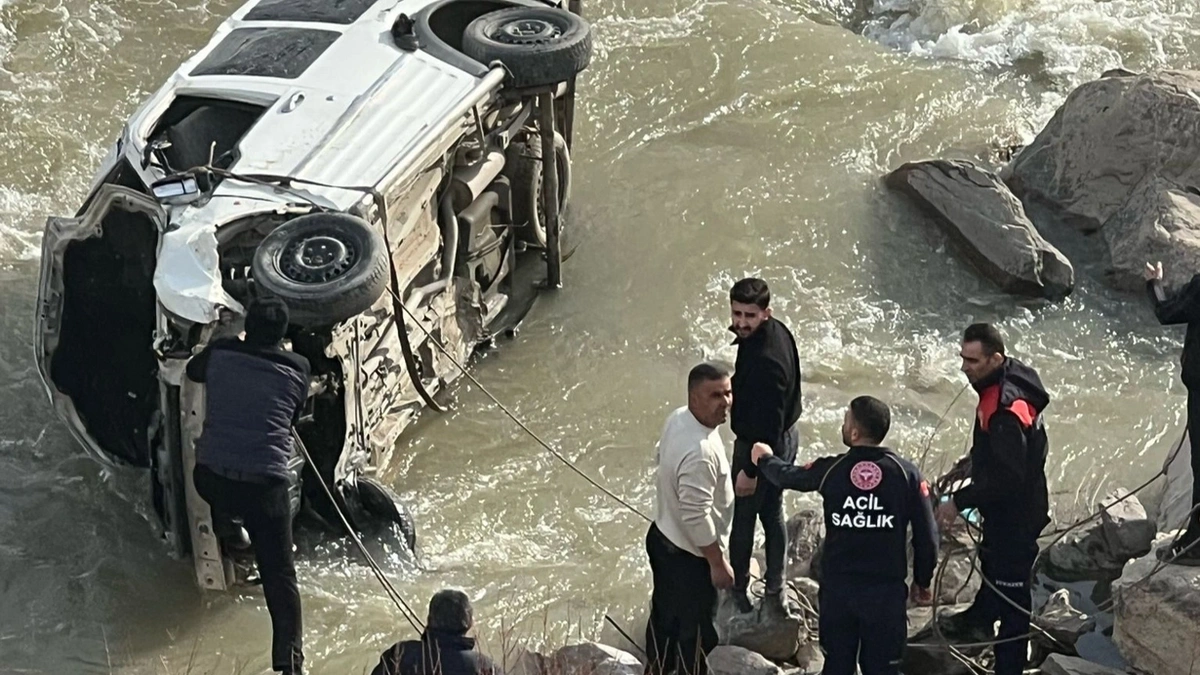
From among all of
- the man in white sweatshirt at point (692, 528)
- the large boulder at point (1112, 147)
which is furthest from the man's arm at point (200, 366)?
the large boulder at point (1112, 147)

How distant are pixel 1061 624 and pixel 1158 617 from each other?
0.54 m

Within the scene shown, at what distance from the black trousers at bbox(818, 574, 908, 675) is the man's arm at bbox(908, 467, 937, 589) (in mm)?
87

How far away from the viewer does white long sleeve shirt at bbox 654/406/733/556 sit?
17.4 ft

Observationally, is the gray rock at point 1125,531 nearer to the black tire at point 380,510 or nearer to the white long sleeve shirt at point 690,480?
the white long sleeve shirt at point 690,480

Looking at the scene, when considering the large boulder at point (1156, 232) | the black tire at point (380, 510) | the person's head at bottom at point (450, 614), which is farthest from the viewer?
the large boulder at point (1156, 232)

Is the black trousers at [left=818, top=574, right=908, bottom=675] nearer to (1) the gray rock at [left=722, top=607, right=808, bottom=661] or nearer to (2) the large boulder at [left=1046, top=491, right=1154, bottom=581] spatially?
(1) the gray rock at [left=722, top=607, right=808, bottom=661]

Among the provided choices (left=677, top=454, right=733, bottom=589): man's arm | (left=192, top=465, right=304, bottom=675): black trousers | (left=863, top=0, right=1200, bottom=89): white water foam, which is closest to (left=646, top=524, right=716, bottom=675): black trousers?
(left=677, top=454, right=733, bottom=589): man's arm

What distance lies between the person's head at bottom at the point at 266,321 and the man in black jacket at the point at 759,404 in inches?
67.7

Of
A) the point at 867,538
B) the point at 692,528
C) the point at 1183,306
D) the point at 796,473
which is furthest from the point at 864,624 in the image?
the point at 1183,306

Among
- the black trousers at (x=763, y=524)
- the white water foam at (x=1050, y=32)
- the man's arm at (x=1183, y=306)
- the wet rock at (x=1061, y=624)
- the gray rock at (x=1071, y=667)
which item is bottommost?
the white water foam at (x=1050, y=32)

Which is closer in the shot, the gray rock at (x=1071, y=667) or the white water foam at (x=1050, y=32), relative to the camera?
the gray rock at (x=1071, y=667)

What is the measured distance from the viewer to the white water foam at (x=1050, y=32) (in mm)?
11828

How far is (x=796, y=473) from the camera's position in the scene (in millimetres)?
5211

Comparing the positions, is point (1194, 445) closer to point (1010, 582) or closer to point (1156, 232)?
point (1010, 582)
